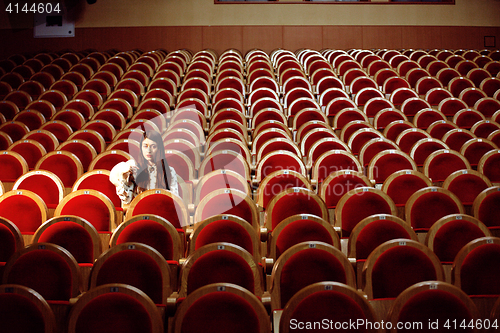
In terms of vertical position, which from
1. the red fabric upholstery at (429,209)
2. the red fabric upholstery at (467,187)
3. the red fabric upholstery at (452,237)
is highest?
the red fabric upholstery at (467,187)

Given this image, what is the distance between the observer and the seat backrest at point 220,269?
0.83 metres

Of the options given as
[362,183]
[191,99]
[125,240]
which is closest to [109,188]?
[125,240]

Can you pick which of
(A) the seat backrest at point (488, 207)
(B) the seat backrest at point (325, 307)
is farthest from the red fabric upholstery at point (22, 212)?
(A) the seat backrest at point (488, 207)

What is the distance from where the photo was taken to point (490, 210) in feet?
3.81

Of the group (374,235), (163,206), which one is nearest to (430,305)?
(374,235)

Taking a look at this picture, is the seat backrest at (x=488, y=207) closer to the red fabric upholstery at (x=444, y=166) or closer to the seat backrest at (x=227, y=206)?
the red fabric upholstery at (x=444, y=166)

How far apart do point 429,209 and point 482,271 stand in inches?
11.9

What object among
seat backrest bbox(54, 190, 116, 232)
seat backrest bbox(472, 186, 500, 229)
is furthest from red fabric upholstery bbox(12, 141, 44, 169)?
seat backrest bbox(472, 186, 500, 229)

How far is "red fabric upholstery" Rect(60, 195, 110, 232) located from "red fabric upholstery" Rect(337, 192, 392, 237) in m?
0.65

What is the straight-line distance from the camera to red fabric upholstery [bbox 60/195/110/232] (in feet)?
3.71

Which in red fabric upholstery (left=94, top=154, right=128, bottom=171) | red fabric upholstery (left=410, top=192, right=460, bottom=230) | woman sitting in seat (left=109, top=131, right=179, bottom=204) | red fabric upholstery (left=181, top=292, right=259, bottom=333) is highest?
red fabric upholstery (left=94, top=154, right=128, bottom=171)

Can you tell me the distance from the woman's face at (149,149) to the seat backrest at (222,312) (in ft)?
1.74

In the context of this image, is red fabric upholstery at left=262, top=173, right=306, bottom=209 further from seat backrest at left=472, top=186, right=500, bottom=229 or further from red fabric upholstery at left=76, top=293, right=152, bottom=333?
red fabric upholstery at left=76, top=293, right=152, bottom=333

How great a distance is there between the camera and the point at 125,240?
3.20ft
